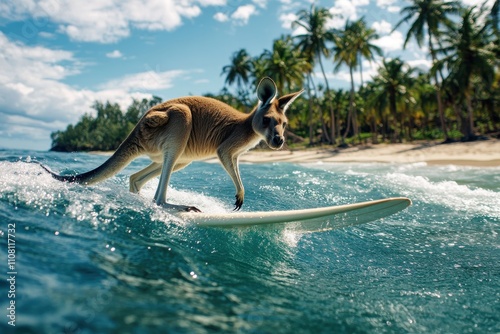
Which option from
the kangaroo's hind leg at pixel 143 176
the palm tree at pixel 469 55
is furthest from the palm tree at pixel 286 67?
the kangaroo's hind leg at pixel 143 176

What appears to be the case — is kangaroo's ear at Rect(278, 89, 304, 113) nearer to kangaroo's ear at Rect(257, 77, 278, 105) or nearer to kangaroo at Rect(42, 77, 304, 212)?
kangaroo at Rect(42, 77, 304, 212)

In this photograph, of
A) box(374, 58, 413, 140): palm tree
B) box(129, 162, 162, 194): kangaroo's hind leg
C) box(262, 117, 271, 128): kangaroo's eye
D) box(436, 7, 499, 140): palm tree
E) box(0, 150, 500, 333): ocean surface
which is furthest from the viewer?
box(374, 58, 413, 140): palm tree

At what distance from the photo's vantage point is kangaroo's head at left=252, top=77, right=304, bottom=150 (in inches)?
172

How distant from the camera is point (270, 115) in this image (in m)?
4.44

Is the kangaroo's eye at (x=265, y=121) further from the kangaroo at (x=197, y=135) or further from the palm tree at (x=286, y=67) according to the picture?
the palm tree at (x=286, y=67)

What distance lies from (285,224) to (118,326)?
2435mm

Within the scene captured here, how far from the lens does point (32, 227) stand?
308 centimetres

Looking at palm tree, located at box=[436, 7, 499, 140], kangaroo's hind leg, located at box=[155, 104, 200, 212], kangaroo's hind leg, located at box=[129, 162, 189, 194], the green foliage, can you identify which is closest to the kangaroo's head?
kangaroo's hind leg, located at box=[155, 104, 200, 212]

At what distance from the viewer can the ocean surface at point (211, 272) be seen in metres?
2.06

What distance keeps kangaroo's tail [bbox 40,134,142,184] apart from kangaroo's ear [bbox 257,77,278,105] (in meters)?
1.65

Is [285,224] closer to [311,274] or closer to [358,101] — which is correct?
[311,274]

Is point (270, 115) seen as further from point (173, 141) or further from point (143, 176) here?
point (143, 176)

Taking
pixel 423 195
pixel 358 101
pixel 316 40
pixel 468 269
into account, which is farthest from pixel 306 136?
pixel 468 269

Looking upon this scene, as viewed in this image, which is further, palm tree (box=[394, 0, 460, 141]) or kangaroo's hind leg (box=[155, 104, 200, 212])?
palm tree (box=[394, 0, 460, 141])
